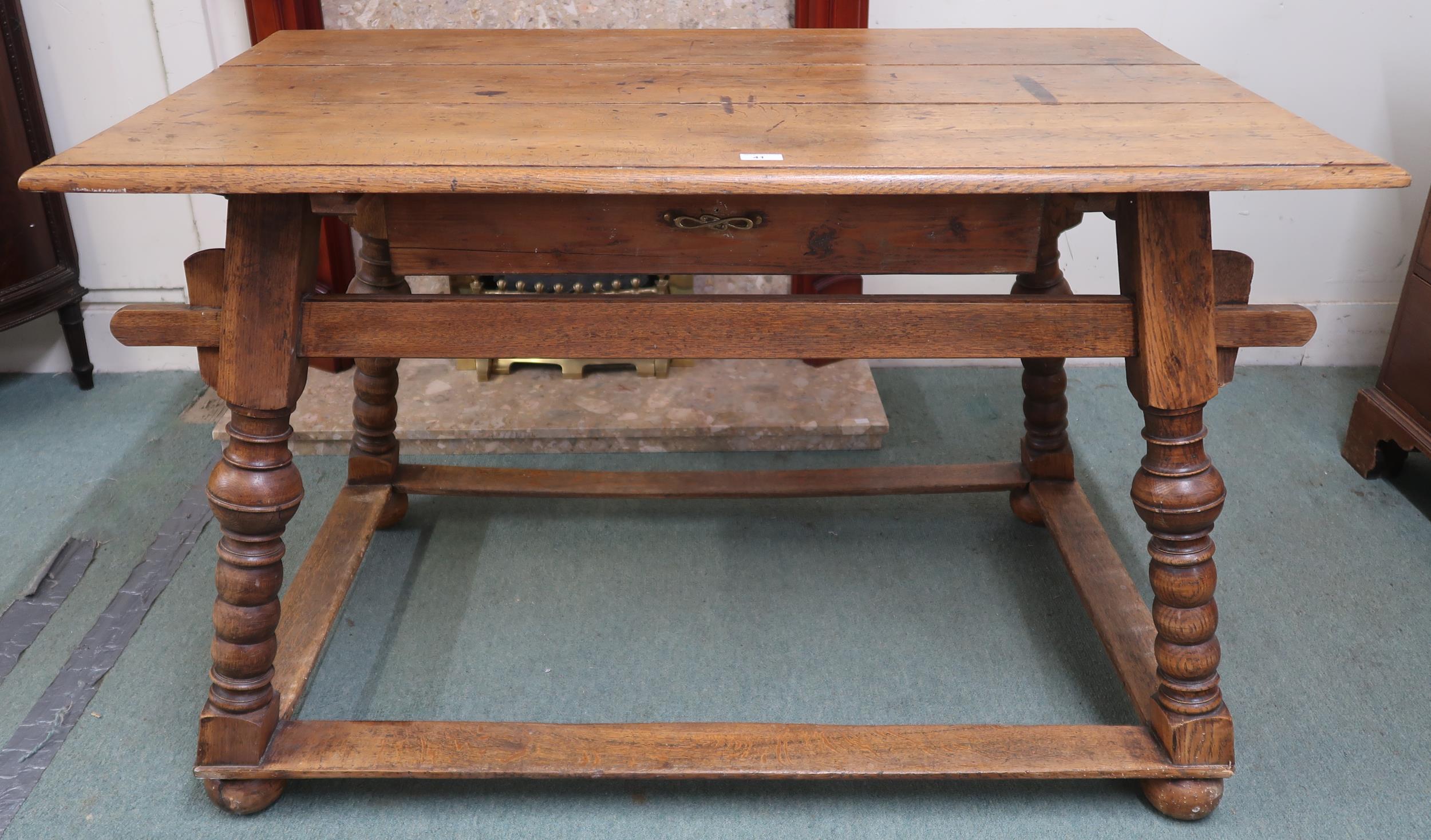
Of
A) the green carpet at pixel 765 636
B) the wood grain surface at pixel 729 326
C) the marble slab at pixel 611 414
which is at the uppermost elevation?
the wood grain surface at pixel 729 326

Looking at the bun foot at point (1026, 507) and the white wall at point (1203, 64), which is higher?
the white wall at point (1203, 64)

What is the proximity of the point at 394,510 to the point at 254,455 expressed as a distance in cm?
74

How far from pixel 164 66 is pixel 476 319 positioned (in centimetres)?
169

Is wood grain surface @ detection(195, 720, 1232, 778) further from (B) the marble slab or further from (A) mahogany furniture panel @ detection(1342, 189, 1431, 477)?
(A) mahogany furniture panel @ detection(1342, 189, 1431, 477)

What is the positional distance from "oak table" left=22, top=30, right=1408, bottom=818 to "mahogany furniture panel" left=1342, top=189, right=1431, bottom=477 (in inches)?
36.6

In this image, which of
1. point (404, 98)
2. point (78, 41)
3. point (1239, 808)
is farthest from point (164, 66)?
point (1239, 808)

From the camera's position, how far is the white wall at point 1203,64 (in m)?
2.67

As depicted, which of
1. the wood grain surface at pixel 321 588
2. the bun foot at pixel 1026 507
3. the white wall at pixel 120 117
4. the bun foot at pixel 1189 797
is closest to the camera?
the bun foot at pixel 1189 797

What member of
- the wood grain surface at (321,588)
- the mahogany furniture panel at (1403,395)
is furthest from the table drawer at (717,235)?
the mahogany furniture panel at (1403,395)

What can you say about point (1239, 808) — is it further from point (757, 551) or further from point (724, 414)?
point (724, 414)

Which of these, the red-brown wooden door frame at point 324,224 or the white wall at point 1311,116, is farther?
the white wall at point 1311,116

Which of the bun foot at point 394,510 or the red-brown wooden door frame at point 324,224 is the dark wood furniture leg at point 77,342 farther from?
the bun foot at point 394,510

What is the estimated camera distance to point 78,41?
105 inches

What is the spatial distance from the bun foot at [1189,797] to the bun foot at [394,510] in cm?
143
